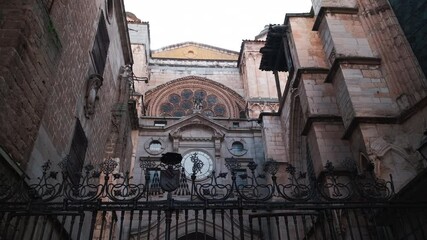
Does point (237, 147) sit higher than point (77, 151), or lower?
higher

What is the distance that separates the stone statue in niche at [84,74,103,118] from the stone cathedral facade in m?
3.84

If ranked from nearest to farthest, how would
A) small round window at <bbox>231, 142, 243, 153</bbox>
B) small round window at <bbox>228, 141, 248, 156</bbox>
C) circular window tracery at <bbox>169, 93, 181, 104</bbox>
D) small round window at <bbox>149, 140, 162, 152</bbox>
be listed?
small round window at <bbox>149, 140, 162, 152</bbox>
small round window at <bbox>228, 141, 248, 156</bbox>
small round window at <bbox>231, 142, 243, 153</bbox>
circular window tracery at <bbox>169, 93, 181, 104</bbox>

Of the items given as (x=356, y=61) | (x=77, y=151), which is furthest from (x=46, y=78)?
(x=356, y=61)

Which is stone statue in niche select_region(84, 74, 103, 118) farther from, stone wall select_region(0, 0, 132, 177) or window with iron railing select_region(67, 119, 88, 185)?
window with iron railing select_region(67, 119, 88, 185)

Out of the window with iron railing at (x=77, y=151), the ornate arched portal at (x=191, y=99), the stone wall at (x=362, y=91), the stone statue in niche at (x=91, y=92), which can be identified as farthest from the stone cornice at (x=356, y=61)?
the ornate arched portal at (x=191, y=99)

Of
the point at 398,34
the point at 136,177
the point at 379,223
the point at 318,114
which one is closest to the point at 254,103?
the point at 136,177

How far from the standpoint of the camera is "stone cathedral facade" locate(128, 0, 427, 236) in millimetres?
8258

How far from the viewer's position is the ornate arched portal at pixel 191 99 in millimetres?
23906

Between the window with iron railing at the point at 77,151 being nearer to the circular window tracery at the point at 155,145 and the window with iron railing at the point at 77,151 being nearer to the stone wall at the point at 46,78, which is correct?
the stone wall at the point at 46,78

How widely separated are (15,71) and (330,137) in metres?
7.71

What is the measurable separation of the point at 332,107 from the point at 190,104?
14122 millimetres

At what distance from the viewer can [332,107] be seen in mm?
11148

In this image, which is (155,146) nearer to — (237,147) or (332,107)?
(237,147)

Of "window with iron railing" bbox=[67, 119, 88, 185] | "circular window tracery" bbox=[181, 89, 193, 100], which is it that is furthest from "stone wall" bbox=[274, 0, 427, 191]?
"circular window tracery" bbox=[181, 89, 193, 100]
